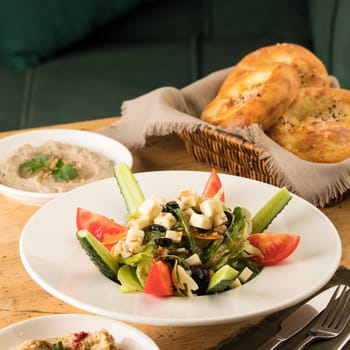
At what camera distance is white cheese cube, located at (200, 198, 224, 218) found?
117 cm

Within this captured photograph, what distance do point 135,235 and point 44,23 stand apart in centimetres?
184

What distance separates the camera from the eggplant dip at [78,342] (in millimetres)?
924

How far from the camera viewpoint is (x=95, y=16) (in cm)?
288

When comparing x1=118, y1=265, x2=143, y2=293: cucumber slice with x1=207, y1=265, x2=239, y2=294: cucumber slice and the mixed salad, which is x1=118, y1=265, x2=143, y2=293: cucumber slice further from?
x1=207, y1=265, x2=239, y2=294: cucumber slice

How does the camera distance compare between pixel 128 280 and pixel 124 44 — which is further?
pixel 124 44

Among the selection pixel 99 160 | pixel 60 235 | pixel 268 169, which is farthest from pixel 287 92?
pixel 60 235

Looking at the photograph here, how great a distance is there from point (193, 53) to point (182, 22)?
19cm

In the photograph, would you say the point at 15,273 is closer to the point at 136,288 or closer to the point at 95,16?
the point at 136,288

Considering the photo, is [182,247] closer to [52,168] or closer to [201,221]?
[201,221]

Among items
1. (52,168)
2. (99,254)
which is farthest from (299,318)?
(52,168)

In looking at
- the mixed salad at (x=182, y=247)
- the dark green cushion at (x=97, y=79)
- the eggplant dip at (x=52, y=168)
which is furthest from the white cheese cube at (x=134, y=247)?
the dark green cushion at (x=97, y=79)

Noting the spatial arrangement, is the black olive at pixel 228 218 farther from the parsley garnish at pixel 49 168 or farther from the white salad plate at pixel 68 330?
the parsley garnish at pixel 49 168

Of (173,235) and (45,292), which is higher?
(173,235)

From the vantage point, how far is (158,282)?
108cm
